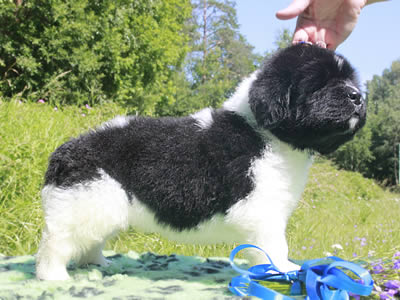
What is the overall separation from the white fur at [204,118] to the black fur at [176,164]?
37 millimetres

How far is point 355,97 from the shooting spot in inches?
85.8

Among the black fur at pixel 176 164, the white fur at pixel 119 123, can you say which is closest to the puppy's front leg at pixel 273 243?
the black fur at pixel 176 164

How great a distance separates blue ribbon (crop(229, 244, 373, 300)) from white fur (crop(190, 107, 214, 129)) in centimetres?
78

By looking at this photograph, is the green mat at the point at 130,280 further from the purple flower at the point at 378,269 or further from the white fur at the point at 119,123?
the white fur at the point at 119,123

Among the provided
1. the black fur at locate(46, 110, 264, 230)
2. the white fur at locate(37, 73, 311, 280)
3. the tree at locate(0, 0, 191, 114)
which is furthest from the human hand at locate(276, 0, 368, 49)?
the tree at locate(0, 0, 191, 114)

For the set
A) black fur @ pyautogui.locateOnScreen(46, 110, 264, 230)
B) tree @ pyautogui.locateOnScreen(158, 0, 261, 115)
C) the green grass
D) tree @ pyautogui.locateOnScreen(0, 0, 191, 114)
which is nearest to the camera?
black fur @ pyautogui.locateOnScreen(46, 110, 264, 230)

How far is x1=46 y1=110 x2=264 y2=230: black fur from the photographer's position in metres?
2.35

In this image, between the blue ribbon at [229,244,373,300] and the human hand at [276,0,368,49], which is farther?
the human hand at [276,0,368,49]

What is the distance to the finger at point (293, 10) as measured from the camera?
8.55 feet

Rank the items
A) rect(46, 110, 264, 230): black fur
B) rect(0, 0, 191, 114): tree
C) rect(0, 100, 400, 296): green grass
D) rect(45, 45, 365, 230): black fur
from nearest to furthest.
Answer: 1. rect(45, 45, 365, 230): black fur
2. rect(46, 110, 264, 230): black fur
3. rect(0, 100, 400, 296): green grass
4. rect(0, 0, 191, 114): tree

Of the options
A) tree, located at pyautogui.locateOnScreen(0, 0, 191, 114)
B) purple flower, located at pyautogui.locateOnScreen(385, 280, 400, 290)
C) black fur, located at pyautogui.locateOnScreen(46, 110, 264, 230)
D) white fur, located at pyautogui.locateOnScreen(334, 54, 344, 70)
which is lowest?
purple flower, located at pyautogui.locateOnScreen(385, 280, 400, 290)

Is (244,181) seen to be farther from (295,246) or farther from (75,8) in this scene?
(75,8)

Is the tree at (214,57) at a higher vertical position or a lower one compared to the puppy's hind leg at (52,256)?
higher

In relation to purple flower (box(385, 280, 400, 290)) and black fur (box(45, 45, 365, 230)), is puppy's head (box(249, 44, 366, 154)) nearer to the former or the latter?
black fur (box(45, 45, 365, 230))
